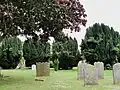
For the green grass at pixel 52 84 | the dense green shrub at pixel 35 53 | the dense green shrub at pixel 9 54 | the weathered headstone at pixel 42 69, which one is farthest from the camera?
the dense green shrub at pixel 35 53

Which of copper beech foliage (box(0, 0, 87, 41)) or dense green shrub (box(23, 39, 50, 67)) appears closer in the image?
copper beech foliage (box(0, 0, 87, 41))

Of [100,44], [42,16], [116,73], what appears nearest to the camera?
[116,73]

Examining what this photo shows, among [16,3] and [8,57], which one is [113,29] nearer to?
[8,57]

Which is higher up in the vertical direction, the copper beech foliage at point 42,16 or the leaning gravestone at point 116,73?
the copper beech foliage at point 42,16

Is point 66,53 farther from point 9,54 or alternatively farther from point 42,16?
point 42,16

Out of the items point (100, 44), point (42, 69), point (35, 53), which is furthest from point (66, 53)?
point (42, 69)

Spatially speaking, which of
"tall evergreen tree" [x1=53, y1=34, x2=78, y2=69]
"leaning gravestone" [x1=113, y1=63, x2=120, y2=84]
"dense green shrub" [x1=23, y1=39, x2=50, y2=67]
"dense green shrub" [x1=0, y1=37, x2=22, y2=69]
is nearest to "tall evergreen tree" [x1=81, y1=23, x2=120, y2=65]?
"tall evergreen tree" [x1=53, y1=34, x2=78, y2=69]

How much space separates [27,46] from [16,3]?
25165 millimetres

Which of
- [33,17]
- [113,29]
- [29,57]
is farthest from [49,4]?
[29,57]

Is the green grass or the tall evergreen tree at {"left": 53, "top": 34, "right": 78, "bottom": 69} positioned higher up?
the tall evergreen tree at {"left": 53, "top": 34, "right": 78, "bottom": 69}

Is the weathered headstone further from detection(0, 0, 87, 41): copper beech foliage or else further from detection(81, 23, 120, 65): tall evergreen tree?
detection(81, 23, 120, 65): tall evergreen tree

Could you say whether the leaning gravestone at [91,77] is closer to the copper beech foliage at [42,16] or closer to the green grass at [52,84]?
the green grass at [52,84]

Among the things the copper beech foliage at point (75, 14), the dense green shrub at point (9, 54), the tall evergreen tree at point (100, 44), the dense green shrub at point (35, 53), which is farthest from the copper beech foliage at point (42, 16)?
the dense green shrub at point (35, 53)

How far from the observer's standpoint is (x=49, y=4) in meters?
19.5
